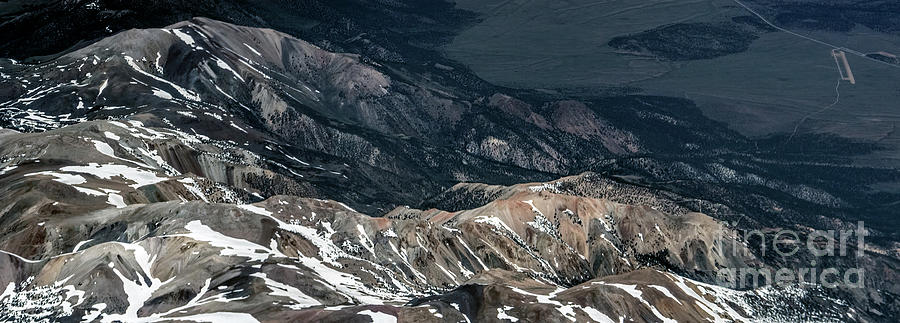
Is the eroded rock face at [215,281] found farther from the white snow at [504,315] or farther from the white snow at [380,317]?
the white snow at [380,317]

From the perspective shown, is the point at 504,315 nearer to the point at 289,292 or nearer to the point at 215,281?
the point at 289,292

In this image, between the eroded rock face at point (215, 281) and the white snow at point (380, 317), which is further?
the eroded rock face at point (215, 281)

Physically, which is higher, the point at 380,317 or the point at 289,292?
the point at 380,317

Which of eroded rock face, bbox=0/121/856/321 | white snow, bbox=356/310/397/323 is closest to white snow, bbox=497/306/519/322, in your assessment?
→ eroded rock face, bbox=0/121/856/321

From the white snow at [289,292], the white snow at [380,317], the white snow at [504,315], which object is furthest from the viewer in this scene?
the white snow at [289,292]

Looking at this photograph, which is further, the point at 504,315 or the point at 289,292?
the point at 289,292

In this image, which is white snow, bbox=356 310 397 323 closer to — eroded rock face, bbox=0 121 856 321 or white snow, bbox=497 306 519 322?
eroded rock face, bbox=0 121 856 321

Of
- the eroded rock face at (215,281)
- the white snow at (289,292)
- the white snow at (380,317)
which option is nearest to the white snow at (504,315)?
the eroded rock face at (215,281)

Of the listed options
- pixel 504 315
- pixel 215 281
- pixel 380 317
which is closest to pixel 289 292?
pixel 215 281

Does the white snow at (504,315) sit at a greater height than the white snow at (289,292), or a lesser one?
lesser

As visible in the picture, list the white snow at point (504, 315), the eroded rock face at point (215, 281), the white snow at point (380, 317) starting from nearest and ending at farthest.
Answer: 1. the white snow at point (380, 317)
2. the eroded rock face at point (215, 281)
3. the white snow at point (504, 315)

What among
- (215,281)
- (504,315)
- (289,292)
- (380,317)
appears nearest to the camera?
(380,317)
